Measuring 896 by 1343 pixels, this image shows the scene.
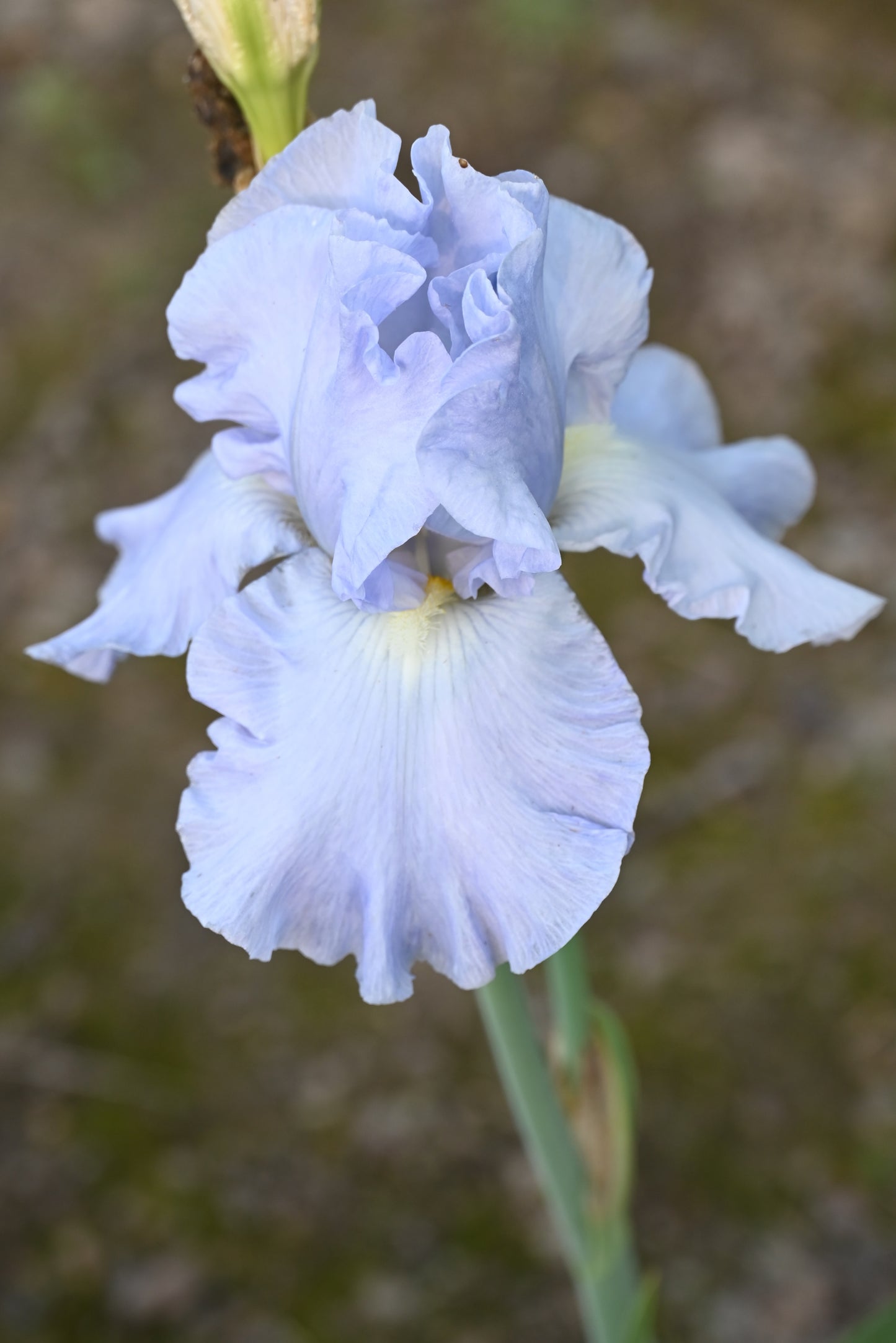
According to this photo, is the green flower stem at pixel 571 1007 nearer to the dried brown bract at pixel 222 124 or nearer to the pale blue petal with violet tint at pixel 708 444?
the pale blue petal with violet tint at pixel 708 444

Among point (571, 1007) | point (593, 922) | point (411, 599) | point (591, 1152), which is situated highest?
point (411, 599)

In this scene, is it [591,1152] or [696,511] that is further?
[591,1152]

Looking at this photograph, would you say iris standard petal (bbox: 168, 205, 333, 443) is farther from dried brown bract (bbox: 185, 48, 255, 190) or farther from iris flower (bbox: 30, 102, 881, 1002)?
dried brown bract (bbox: 185, 48, 255, 190)

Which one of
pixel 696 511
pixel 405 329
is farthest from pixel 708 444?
pixel 405 329

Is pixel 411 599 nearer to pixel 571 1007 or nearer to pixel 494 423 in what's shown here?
pixel 494 423


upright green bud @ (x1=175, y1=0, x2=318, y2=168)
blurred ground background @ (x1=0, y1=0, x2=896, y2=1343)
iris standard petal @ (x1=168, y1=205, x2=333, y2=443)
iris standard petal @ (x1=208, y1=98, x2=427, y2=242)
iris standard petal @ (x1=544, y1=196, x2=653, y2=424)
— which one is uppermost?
upright green bud @ (x1=175, y1=0, x2=318, y2=168)

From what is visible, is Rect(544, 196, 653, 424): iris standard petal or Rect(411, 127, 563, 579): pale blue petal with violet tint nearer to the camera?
Rect(411, 127, 563, 579): pale blue petal with violet tint

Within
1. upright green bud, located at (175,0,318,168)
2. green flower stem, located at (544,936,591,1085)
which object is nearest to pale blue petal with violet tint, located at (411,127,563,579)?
upright green bud, located at (175,0,318,168)
